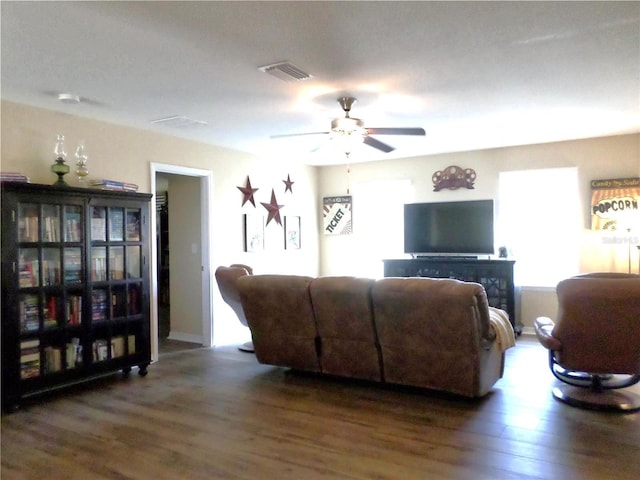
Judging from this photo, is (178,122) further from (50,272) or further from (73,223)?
(50,272)

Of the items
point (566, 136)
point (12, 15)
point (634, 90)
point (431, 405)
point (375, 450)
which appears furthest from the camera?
point (566, 136)

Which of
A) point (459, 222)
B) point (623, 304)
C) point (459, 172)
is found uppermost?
point (459, 172)

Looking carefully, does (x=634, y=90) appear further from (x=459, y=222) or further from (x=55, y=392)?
(x=55, y=392)

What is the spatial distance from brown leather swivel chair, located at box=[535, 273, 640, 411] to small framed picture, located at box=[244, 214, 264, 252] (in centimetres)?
392

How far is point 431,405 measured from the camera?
369cm

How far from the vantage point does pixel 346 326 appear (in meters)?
3.99

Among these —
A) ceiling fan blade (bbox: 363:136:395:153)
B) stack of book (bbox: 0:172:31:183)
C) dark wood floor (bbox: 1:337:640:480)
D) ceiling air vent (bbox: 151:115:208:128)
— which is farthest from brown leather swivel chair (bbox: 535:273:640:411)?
stack of book (bbox: 0:172:31:183)

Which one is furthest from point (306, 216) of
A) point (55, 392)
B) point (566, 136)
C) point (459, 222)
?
point (55, 392)

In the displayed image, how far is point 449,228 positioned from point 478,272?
0.78 metres

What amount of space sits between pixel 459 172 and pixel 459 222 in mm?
767

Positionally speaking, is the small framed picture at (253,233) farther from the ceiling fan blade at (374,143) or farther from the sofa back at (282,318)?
the ceiling fan blade at (374,143)

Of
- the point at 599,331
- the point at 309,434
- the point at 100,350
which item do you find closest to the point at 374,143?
the point at 599,331

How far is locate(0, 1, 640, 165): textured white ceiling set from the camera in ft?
8.63

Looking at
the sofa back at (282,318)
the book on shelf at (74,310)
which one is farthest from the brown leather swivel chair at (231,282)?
the book on shelf at (74,310)
